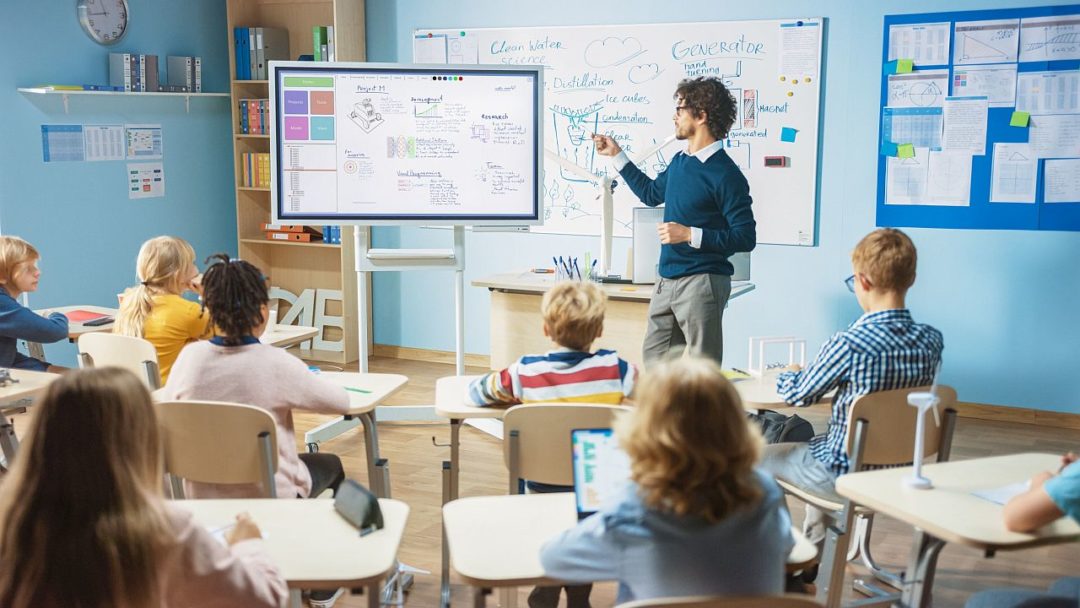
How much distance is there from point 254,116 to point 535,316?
2.57 metres

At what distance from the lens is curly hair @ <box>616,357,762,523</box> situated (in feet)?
5.63

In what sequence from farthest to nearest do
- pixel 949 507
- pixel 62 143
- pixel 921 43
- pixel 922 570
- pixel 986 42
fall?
pixel 62 143 → pixel 921 43 → pixel 986 42 → pixel 922 570 → pixel 949 507

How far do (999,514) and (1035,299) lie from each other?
3.41 metres

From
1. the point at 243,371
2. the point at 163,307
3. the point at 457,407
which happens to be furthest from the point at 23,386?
the point at 457,407

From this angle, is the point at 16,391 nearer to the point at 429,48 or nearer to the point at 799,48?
the point at 429,48

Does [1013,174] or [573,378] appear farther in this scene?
[1013,174]

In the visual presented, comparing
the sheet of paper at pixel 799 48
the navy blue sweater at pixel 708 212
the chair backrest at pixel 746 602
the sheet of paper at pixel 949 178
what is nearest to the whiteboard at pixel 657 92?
the sheet of paper at pixel 799 48

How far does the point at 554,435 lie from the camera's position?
2682 mm

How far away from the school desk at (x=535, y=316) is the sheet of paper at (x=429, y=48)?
171cm

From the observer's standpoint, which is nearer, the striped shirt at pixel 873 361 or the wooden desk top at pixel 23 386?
the striped shirt at pixel 873 361

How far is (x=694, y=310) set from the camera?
4305 millimetres

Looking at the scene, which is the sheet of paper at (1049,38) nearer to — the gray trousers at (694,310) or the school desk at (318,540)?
the gray trousers at (694,310)

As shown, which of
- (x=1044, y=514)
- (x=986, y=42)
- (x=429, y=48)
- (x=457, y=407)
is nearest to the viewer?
(x=1044, y=514)

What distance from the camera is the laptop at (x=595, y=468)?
229cm
